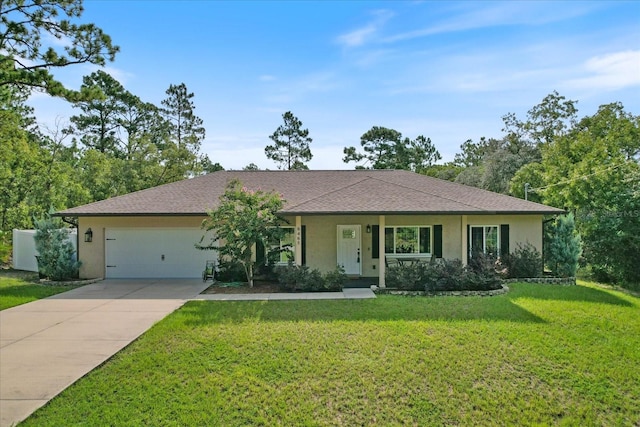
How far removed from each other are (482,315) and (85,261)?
44.6 ft

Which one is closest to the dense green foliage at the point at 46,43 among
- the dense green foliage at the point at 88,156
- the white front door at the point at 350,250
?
the dense green foliage at the point at 88,156

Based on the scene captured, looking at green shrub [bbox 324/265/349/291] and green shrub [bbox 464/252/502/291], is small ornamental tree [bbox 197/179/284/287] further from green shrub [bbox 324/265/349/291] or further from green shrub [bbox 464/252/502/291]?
green shrub [bbox 464/252/502/291]

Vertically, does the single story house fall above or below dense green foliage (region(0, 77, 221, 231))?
below

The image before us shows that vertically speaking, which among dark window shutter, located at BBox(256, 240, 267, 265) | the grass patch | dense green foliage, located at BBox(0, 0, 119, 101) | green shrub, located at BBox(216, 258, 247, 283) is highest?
dense green foliage, located at BBox(0, 0, 119, 101)

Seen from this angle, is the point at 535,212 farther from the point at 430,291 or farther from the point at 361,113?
the point at 361,113

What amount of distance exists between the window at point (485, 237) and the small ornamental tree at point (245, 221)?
281 inches

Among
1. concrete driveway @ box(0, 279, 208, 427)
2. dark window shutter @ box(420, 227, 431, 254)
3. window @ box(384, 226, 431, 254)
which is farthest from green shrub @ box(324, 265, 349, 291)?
concrete driveway @ box(0, 279, 208, 427)

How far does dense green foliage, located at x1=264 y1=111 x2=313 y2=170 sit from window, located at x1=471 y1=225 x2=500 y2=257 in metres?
29.3

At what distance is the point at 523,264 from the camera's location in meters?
13.2

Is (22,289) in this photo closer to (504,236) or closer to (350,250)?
(350,250)

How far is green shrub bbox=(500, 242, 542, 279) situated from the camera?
13.2m

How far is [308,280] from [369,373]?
19.1 ft

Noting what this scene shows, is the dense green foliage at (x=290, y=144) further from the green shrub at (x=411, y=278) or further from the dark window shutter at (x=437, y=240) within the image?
the green shrub at (x=411, y=278)

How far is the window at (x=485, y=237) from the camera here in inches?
544
